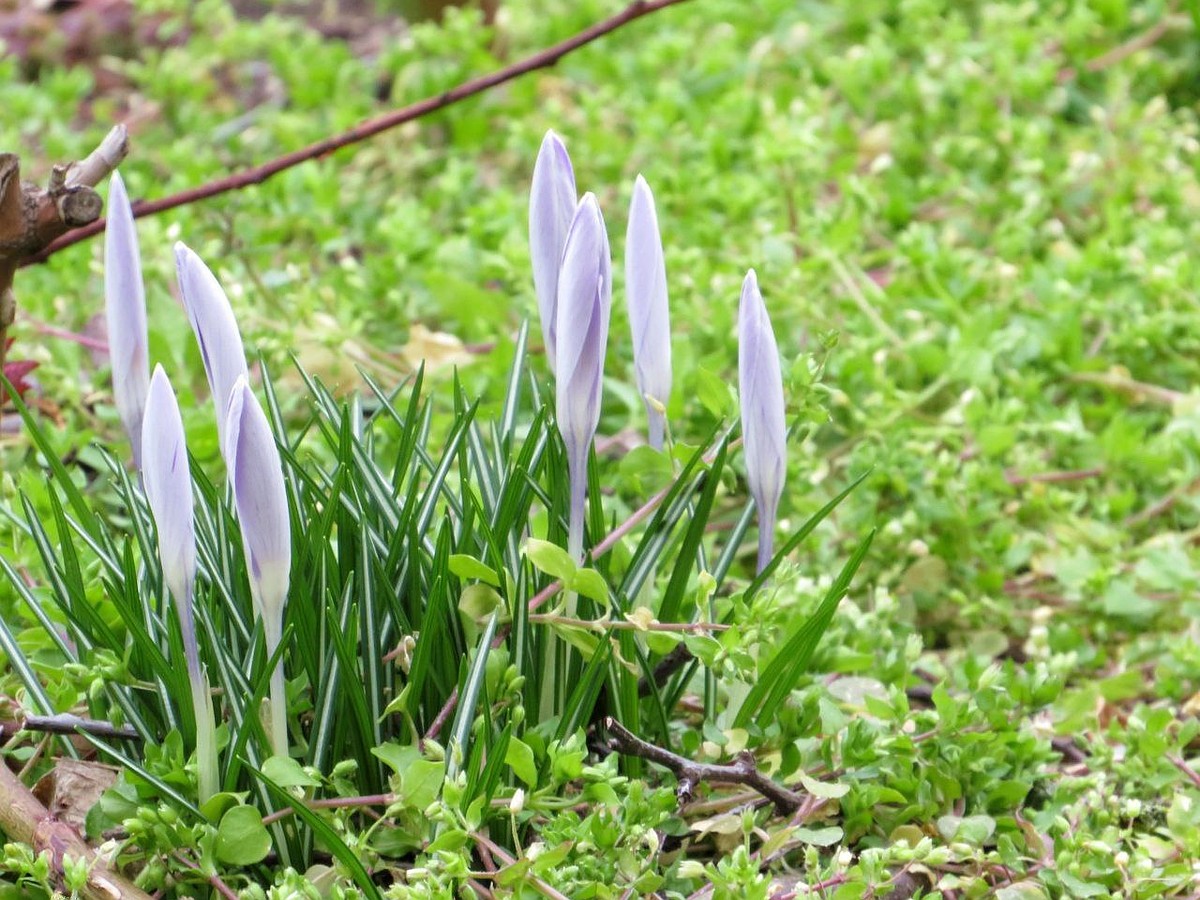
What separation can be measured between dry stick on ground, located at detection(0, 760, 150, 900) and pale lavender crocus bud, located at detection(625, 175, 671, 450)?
0.70m

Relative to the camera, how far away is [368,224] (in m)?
3.43

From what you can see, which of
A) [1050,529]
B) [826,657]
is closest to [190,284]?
[826,657]

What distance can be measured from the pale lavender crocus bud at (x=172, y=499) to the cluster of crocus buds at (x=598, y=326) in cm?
35

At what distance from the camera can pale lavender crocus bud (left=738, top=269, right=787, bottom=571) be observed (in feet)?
4.52

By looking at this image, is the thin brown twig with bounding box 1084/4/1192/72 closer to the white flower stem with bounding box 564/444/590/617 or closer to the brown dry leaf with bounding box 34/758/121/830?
the white flower stem with bounding box 564/444/590/617

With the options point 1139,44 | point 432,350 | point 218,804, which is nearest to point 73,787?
point 218,804

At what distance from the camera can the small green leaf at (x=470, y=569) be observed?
4.66 feet

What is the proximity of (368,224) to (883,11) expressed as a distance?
1.82 meters

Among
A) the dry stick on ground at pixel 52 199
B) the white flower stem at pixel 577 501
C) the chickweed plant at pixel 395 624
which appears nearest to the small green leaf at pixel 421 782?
the chickweed plant at pixel 395 624

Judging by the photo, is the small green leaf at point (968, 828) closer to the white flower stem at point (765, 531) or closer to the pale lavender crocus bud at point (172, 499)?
the white flower stem at point (765, 531)

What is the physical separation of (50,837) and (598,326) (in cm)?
71

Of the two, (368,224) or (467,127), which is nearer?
(368,224)

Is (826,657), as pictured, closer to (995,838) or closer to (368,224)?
(995,838)

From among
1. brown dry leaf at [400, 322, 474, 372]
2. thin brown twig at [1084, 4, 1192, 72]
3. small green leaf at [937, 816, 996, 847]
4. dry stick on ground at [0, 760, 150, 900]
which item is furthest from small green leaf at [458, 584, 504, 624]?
thin brown twig at [1084, 4, 1192, 72]
